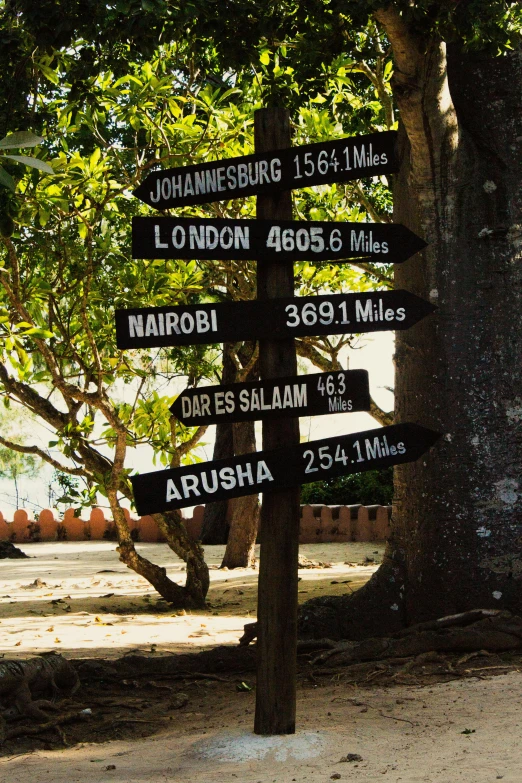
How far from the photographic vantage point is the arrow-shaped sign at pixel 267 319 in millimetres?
4078

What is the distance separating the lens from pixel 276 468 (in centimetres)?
423

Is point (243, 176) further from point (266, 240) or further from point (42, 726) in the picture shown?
point (42, 726)

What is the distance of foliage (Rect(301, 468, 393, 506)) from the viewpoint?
16125 millimetres

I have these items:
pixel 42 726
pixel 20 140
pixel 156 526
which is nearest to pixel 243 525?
pixel 156 526

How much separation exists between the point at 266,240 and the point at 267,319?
0.36m

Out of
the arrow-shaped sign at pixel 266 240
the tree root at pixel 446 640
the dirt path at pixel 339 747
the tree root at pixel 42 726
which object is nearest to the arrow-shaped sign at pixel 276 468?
the arrow-shaped sign at pixel 266 240

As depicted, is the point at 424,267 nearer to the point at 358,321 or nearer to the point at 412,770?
the point at 358,321

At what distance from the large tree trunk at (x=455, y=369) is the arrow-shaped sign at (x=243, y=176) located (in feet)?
6.80

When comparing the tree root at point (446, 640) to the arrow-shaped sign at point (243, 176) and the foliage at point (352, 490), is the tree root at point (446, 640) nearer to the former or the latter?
the arrow-shaped sign at point (243, 176)

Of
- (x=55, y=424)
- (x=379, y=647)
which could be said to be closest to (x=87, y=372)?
(x=55, y=424)

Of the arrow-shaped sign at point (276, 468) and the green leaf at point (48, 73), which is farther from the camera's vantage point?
the green leaf at point (48, 73)

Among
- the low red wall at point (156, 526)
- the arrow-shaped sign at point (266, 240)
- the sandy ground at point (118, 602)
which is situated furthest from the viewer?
the low red wall at point (156, 526)

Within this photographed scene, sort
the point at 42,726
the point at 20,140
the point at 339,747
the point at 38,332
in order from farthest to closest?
the point at 38,332
the point at 42,726
the point at 339,747
the point at 20,140

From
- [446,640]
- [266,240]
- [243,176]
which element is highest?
[243,176]
